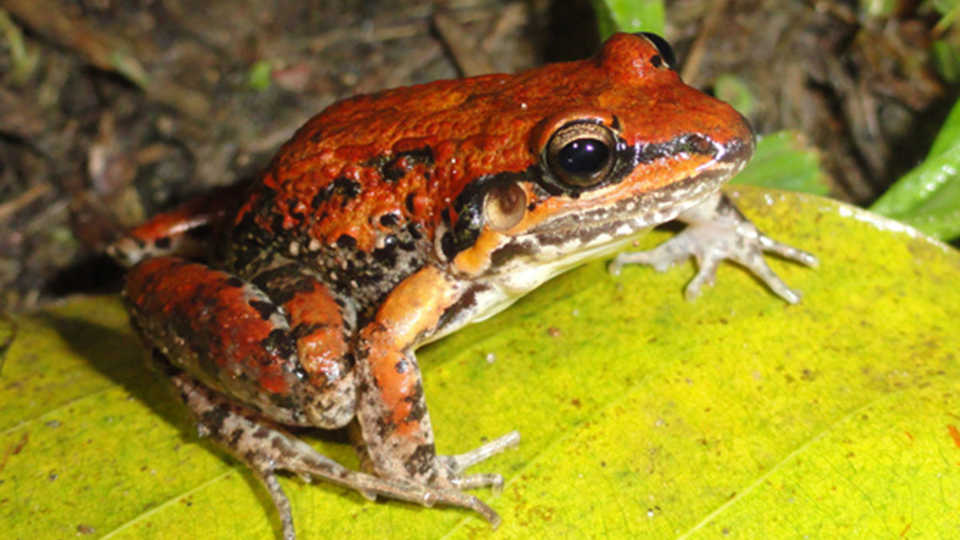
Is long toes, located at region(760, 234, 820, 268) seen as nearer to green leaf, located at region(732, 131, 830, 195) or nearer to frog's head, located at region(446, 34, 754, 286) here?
green leaf, located at region(732, 131, 830, 195)

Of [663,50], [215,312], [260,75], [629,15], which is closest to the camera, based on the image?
[215,312]

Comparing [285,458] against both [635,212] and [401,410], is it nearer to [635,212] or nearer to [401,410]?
[401,410]

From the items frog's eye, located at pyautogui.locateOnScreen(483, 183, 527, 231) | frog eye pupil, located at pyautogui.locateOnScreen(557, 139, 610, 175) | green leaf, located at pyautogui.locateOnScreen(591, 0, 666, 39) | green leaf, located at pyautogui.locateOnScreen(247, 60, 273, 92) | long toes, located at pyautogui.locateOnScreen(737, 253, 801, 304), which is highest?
frog eye pupil, located at pyautogui.locateOnScreen(557, 139, 610, 175)

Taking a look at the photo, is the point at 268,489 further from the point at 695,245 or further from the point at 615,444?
the point at 695,245

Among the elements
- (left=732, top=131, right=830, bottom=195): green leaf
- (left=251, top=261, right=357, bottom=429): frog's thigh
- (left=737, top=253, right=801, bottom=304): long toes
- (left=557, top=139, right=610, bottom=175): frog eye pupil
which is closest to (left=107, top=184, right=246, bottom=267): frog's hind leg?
(left=251, top=261, right=357, bottom=429): frog's thigh

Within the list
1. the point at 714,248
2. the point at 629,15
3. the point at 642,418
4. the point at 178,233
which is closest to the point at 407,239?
the point at 642,418

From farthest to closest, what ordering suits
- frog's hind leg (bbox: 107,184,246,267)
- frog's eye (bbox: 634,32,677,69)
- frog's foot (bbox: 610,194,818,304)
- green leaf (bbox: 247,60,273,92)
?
green leaf (bbox: 247,60,273,92)
frog's hind leg (bbox: 107,184,246,267)
frog's foot (bbox: 610,194,818,304)
frog's eye (bbox: 634,32,677,69)
